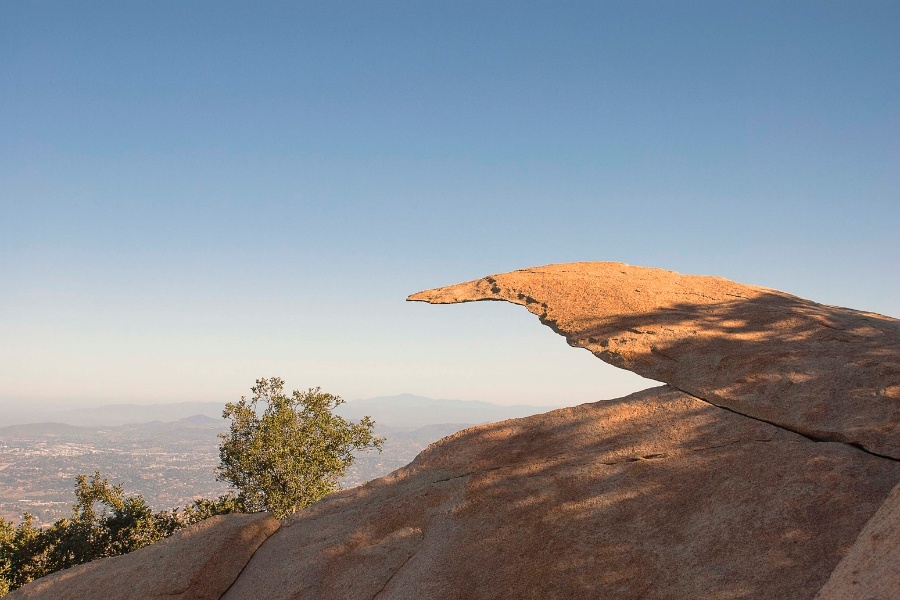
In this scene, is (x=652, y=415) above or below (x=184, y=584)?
above

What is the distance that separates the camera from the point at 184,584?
44.8ft

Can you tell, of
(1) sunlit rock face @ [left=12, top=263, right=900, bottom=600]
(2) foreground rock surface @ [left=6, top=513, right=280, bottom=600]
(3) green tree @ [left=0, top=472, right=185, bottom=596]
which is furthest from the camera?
(3) green tree @ [left=0, top=472, right=185, bottom=596]

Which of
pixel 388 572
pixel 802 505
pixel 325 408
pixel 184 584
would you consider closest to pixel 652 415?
pixel 802 505

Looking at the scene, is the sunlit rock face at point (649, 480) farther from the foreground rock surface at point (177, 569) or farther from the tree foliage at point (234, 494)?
the tree foliage at point (234, 494)

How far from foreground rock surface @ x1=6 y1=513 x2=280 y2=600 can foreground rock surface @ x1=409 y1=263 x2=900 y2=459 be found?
6.77m

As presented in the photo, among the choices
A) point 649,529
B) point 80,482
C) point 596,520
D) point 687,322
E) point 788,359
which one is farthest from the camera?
point 80,482

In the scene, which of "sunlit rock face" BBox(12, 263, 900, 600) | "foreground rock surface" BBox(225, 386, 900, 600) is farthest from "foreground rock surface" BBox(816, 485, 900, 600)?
"foreground rock surface" BBox(225, 386, 900, 600)

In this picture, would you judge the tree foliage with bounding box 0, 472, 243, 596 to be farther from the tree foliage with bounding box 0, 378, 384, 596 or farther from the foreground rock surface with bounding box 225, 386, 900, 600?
the foreground rock surface with bounding box 225, 386, 900, 600

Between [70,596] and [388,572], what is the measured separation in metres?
7.92

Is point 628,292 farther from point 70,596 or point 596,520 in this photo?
point 70,596

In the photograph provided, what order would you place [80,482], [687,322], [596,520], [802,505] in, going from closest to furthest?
1. [802,505]
2. [596,520]
3. [687,322]
4. [80,482]

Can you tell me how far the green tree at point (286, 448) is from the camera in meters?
34.7

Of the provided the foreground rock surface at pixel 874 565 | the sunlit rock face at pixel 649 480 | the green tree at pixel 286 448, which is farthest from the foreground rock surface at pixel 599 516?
the green tree at pixel 286 448

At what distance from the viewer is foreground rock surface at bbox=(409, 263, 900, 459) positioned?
1039cm
